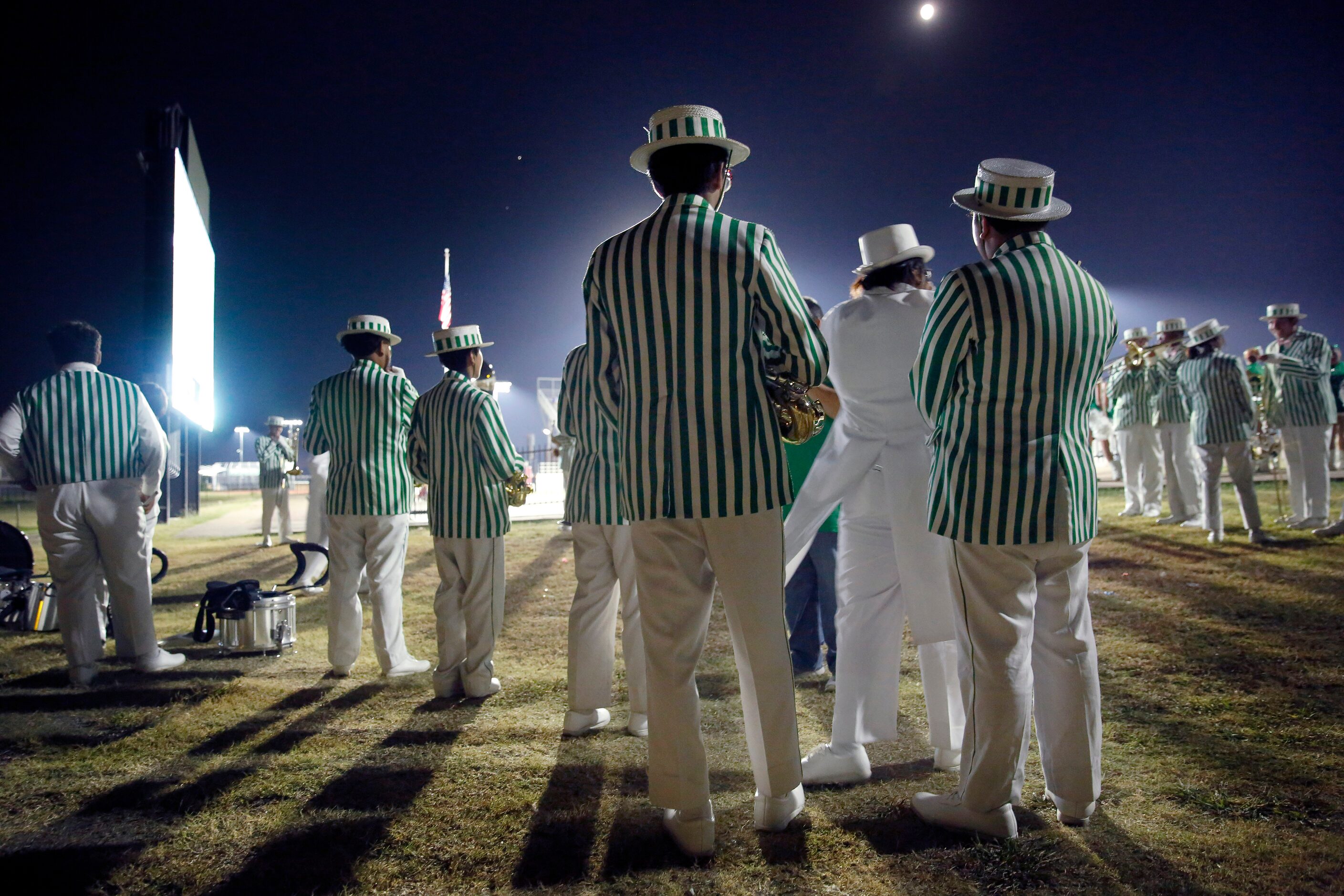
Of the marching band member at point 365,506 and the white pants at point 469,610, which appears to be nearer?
the white pants at point 469,610

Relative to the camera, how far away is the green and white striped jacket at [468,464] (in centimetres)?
390

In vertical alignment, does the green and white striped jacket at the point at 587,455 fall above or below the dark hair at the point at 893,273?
below

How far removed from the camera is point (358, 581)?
14.4 feet

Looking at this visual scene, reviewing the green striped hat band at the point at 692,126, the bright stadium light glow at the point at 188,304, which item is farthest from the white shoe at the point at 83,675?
the bright stadium light glow at the point at 188,304

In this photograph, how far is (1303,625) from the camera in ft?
14.7

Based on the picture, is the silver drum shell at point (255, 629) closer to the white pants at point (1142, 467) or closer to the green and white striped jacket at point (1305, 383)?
the green and white striped jacket at point (1305, 383)

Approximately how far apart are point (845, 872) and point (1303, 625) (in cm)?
403

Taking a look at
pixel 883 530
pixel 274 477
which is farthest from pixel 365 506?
pixel 274 477

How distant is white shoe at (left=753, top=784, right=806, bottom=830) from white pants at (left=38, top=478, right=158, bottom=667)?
3.87 metres

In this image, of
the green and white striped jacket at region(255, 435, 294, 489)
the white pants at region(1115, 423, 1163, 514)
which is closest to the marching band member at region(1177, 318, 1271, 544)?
the white pants at region(1115, 423, 1163, 514)

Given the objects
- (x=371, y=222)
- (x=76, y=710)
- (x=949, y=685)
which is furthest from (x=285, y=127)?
(x=949, y=685)

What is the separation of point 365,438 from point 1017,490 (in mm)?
3476

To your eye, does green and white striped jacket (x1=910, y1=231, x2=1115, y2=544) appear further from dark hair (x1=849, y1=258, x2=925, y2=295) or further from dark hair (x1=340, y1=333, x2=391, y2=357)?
dark hair (x1=340, y1=333, x2=391, y2=357)

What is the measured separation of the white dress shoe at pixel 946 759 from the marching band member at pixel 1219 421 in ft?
20.8
